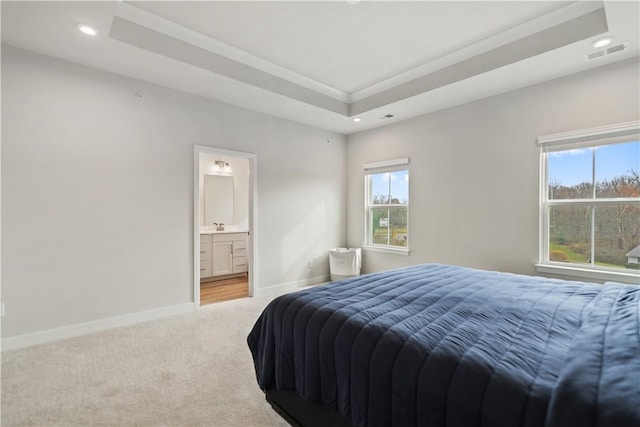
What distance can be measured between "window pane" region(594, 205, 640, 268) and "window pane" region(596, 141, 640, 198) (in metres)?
0.15

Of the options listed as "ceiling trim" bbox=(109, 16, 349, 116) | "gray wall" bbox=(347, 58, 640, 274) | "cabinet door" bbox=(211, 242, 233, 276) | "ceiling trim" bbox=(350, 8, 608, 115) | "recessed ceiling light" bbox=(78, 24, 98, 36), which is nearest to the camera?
"recessed ceiling light" bbox=(78, 24, 98, 36)

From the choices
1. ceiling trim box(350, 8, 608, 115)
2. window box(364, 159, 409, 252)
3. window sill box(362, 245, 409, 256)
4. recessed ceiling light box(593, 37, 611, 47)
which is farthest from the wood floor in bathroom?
recessed ceiling light box(593, 37, 611, 47)

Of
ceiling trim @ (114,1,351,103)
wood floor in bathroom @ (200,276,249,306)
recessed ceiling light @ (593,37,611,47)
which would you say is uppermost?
ceiling trim @ (114,1,351,103)

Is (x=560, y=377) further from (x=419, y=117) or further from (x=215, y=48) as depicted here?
(x=419, y=117)

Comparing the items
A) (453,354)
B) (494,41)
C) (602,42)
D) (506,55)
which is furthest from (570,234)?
(453,354)

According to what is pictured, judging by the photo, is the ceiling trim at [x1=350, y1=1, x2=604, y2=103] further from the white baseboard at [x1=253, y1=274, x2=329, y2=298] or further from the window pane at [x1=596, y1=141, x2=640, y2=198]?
the white baseboard at [x1=253, y1=274, x2=329, y2=298]

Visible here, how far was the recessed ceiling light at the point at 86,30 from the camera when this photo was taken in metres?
2.48

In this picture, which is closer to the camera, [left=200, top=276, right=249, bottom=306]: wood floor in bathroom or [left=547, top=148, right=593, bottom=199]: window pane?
[left=547, top=148, right=593, bottom=199]: window pane

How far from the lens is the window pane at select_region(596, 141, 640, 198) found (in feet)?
9.63

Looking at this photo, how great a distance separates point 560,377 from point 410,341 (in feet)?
1.61

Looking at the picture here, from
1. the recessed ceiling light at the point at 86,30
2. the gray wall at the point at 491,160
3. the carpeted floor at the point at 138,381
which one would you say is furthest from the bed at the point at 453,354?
the recessed ceiling light at the point at 86,30

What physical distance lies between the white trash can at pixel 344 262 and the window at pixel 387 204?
14.8 inches

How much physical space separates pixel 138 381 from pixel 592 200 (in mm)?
4377

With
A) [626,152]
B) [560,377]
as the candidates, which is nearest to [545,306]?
[560,377]
